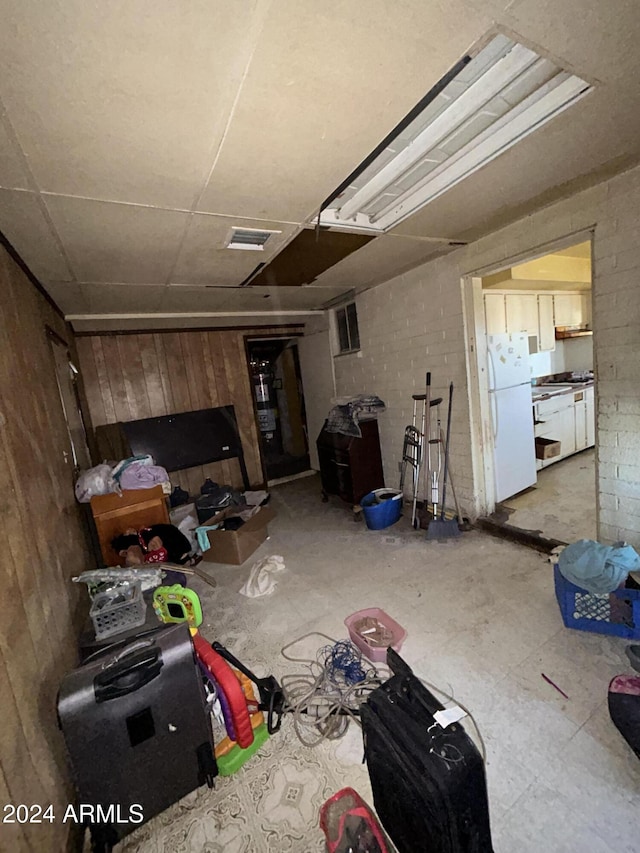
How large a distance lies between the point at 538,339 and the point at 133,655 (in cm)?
492

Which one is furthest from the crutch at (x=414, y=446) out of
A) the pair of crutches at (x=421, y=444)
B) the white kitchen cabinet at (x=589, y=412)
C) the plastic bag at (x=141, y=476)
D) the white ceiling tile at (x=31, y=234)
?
the white ceiling tile at (x=31, y=234)

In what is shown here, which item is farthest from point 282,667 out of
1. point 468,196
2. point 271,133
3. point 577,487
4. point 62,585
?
point 577,487

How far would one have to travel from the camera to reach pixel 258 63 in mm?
1002

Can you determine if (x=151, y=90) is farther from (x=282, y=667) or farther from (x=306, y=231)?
(x=282, y=667)

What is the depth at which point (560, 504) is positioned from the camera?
3330 millimetres

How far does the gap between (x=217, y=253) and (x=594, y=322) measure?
251 cm

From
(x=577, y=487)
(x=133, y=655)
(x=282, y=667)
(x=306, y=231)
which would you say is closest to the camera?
(x=133, y=655)

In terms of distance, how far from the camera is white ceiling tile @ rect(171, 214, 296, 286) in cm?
197

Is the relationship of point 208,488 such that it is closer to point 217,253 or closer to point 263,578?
point 263,578

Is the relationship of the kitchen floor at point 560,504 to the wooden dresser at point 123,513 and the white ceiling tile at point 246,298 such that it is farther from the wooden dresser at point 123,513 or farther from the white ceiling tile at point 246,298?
the wooden dresser at point 123,513

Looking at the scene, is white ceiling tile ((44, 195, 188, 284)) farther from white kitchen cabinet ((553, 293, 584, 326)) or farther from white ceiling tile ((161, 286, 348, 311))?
white kitchen cabinet ((553, 293, 584, 326))

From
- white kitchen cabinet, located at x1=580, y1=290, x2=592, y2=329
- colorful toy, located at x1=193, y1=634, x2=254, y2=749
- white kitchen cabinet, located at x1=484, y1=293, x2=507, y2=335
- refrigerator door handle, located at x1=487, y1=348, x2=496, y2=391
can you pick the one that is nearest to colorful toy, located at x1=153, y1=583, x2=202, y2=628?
colorful toy, located at x1=193, y1=634, x2=254, y2=749

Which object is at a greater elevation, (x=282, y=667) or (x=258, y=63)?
(x=258, y=63)

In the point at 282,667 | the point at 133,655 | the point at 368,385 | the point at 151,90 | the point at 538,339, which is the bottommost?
the point at 282,667
